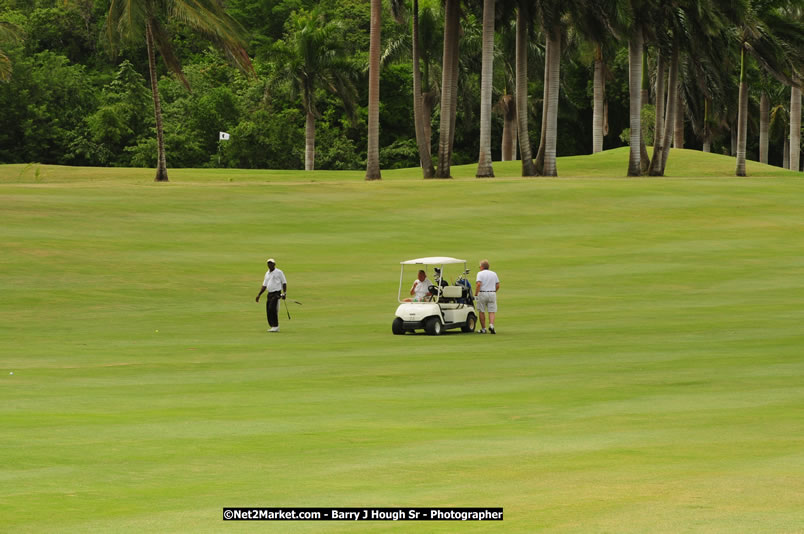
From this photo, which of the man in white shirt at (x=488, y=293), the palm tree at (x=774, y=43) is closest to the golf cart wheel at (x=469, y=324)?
the man in white shirt at (x=488, y=293)

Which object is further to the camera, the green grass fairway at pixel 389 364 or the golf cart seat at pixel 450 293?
the golf cart seat at pixel 450 293

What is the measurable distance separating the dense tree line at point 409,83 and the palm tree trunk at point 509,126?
153mm

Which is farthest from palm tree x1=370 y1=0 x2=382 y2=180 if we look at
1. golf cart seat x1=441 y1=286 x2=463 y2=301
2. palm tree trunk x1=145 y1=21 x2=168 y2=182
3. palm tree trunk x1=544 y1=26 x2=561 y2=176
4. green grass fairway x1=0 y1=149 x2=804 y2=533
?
golf cart seat x1=441 y1=286 x2=463 y2=301

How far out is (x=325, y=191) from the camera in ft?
172

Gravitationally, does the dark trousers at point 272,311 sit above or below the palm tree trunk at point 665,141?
below

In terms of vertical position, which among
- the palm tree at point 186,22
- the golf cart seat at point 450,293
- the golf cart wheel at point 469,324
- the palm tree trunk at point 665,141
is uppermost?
the palm tree at point 186,22

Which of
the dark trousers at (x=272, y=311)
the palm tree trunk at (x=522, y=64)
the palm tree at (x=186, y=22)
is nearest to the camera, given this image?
the dark trousers at (x=272, y=311)

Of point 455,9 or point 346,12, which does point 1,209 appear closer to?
point 455,9

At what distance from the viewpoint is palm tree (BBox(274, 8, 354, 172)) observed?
79.6 meters

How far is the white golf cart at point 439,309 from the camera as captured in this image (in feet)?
83.9

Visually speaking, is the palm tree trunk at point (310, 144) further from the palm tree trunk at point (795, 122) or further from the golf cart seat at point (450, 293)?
the golf cart seat at point (450, 293)

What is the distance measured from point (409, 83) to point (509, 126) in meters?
17.1

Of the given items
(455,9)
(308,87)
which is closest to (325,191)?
(455,9)

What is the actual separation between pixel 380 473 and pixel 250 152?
7977 cm
